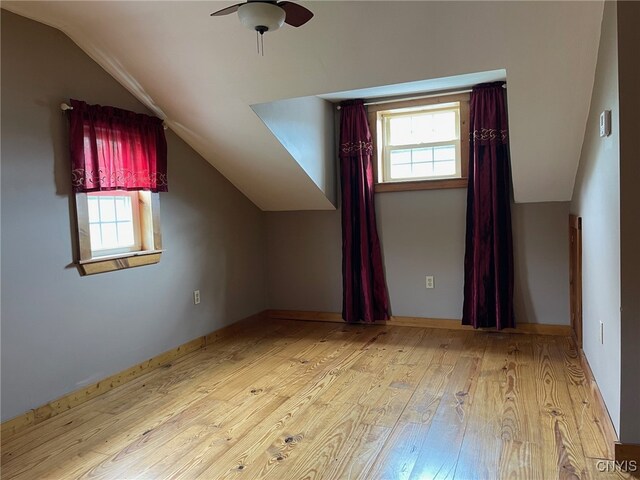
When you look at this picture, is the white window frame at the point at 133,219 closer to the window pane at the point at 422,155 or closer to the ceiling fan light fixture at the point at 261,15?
the ceiling fan light fixture at the point at 261,15

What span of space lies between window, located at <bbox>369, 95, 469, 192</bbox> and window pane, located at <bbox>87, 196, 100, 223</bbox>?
2468 millimetres

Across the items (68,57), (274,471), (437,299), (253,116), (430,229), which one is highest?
(68,57)

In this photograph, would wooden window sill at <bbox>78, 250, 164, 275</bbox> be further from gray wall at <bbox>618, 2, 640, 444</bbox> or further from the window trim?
gray wall at <bbox>618, 2, 640, 444</bbox>

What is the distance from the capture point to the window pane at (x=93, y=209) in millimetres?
3061

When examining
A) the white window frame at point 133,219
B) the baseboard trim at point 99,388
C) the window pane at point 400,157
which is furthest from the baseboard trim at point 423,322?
the white window frame at point 133,219

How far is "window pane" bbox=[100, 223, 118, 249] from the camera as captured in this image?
3.17 metres

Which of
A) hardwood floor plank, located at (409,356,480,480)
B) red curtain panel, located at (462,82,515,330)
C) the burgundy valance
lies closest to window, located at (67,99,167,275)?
the burgundy valance

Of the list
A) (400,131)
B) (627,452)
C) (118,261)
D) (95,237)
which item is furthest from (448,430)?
(400,131)

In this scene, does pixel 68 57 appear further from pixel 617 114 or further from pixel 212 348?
pixel 617 114

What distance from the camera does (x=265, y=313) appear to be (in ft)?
16.6

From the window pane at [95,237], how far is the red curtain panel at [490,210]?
2948mm

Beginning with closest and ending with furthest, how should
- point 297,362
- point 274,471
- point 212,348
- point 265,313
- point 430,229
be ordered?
1. point 274,471
2. point 297,362
3. point 212,348
4. point 430,229
5. point 265,313

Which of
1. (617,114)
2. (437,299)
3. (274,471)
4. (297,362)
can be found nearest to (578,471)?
(274,471)

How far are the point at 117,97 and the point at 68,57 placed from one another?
399mm
